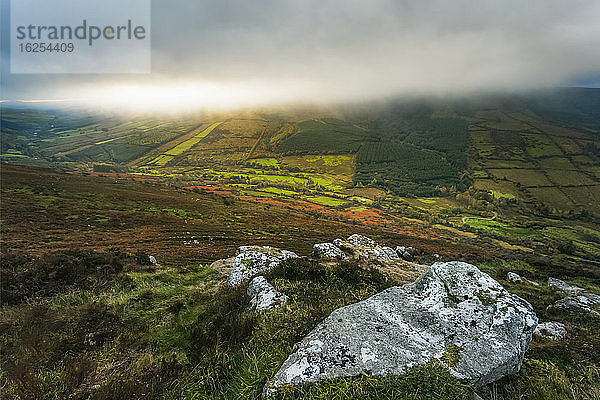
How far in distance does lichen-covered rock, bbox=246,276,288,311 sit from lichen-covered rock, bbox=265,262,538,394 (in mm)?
2015

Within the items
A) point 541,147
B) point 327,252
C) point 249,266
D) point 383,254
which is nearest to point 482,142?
point 541,147

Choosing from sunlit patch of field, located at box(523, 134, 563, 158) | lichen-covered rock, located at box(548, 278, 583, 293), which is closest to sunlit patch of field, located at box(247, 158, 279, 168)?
lichen-covered rock, located at box(548, 278, 583, 293)

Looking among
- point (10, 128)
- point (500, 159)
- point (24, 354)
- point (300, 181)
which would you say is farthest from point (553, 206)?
point (10, 128)

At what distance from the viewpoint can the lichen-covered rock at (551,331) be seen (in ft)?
32.4

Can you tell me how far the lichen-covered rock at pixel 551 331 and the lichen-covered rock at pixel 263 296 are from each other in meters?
10.4

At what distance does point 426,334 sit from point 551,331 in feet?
34.2

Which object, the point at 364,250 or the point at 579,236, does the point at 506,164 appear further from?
the point at 364,250

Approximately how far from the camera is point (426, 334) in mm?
5246

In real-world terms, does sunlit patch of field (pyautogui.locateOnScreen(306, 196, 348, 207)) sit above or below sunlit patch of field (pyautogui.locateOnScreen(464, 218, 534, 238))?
above

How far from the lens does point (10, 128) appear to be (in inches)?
7653

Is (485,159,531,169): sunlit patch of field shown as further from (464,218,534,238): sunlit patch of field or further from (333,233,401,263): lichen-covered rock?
(333,233,401,263): lichen-covered rock

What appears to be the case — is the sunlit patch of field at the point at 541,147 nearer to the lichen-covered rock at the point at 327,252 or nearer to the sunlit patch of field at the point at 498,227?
the sunlit patch of field at the point at 498,227

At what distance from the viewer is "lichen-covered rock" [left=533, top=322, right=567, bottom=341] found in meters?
9.88

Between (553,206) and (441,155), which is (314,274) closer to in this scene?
(553,206)
